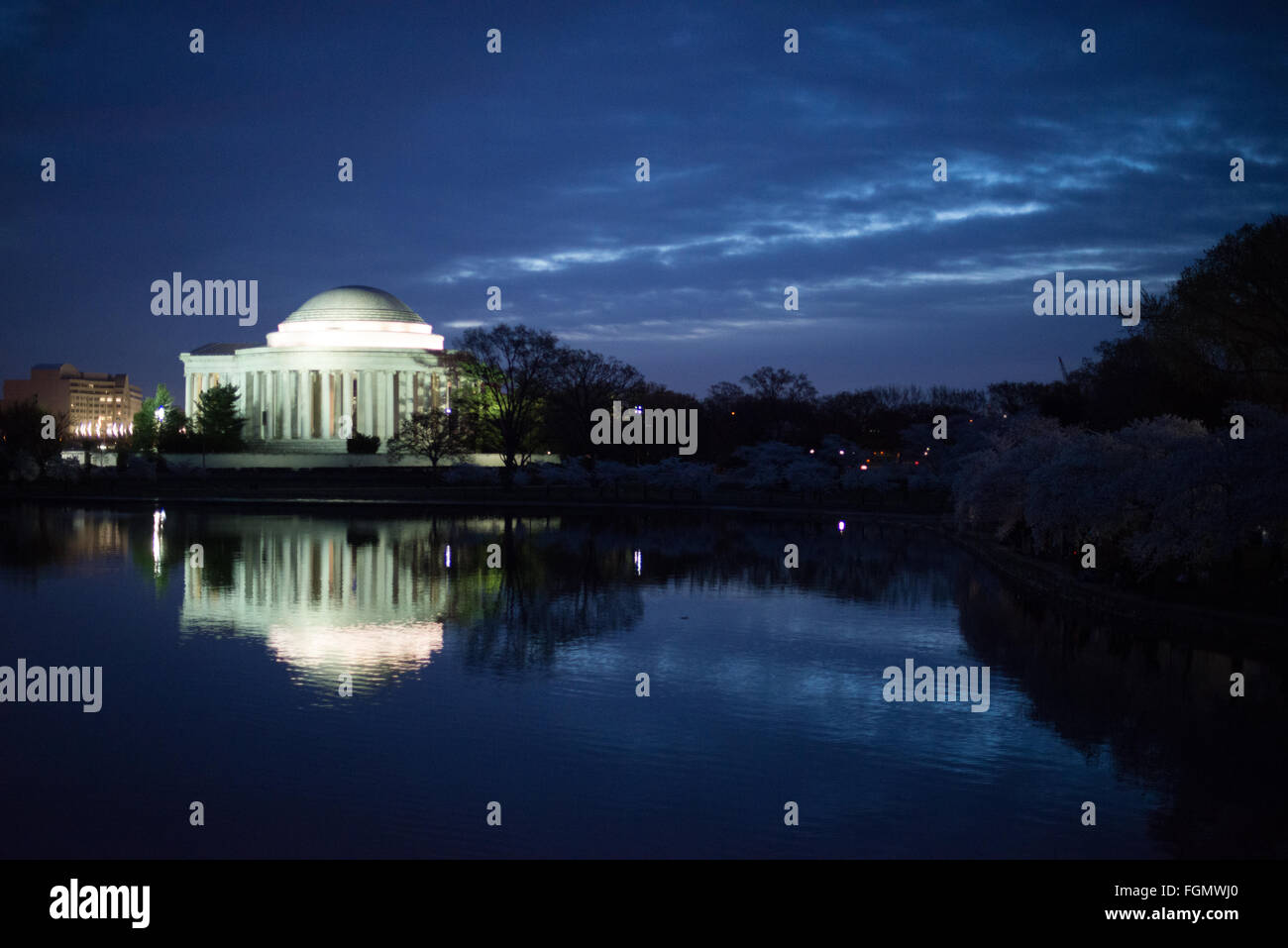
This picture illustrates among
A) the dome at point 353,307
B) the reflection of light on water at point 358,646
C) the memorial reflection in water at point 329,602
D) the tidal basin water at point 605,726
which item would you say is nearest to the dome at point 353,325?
the dome at point 353,307

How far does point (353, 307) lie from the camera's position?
106812mm

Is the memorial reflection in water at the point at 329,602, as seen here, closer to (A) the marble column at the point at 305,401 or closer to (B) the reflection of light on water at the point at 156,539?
(B) the reflection of light on water at the point at 156,539

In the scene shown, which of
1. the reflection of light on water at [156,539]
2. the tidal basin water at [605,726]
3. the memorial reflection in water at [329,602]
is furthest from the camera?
the reflection of light on water at [156,539]

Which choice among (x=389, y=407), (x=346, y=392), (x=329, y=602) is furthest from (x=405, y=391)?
(x=329, y=602)

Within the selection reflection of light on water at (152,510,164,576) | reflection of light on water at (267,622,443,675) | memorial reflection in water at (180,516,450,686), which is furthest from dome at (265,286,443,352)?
reflection of light on water at (267,622,443,675)

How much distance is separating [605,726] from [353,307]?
96639 mm

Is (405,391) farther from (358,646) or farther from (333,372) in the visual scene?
(358,646)

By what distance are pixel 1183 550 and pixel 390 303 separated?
9272cm

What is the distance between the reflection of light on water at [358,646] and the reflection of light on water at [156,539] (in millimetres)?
11338

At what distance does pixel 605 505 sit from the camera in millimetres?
66875

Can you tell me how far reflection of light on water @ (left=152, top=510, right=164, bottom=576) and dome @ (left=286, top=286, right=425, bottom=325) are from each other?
4936 cm

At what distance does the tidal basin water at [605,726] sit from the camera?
1137cm

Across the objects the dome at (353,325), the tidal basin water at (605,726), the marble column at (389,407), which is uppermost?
the dome at (353,325)
